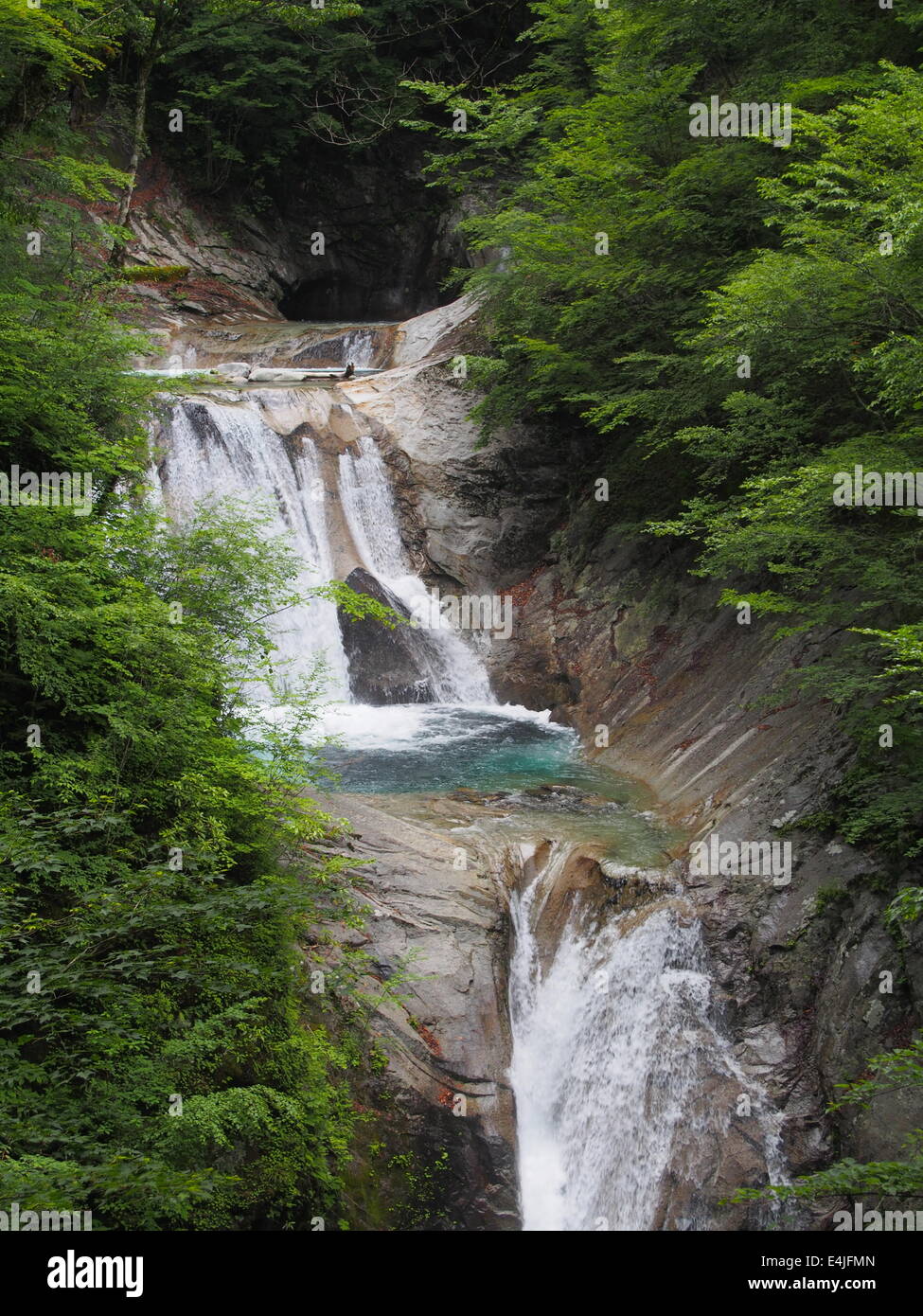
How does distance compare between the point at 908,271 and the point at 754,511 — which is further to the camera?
the point at 754,511

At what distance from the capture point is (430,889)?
335 inches

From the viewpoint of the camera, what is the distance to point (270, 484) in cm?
1653

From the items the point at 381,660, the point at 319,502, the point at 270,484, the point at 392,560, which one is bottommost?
the point at 381,660

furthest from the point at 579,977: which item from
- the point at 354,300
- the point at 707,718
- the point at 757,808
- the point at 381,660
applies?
the point at 354,300

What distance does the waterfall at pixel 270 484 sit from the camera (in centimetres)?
1561

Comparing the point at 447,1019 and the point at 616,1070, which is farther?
the point at 616,1070

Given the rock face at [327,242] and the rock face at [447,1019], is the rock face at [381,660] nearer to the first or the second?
the rock face at [447,1019]

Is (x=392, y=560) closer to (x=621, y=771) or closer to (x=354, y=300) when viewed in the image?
(x=621, y=771)

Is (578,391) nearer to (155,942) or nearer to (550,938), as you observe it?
(550,938)

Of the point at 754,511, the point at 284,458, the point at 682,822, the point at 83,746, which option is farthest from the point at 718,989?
the point at 284,458

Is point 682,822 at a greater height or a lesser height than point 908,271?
lesser

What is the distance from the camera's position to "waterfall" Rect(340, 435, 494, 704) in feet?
53.7

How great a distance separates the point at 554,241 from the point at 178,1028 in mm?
12297

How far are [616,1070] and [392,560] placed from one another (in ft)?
37.6
